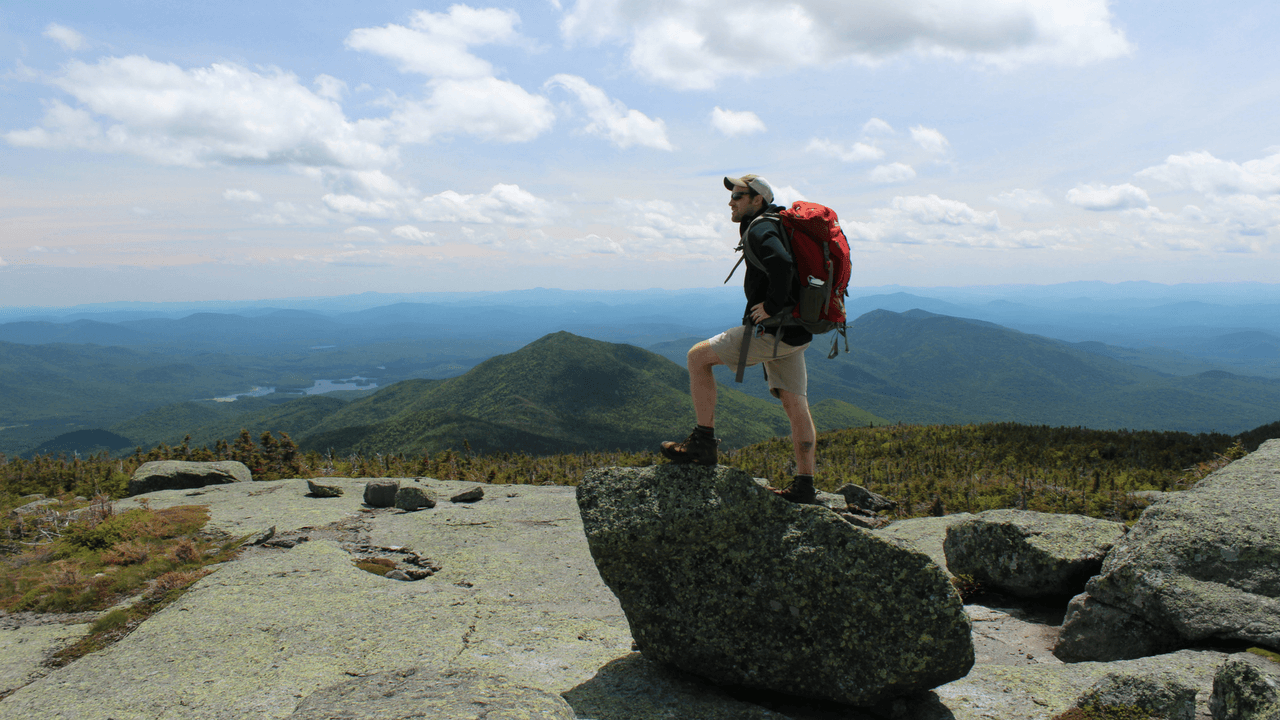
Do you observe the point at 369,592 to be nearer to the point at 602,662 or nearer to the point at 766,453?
the point at 602,662

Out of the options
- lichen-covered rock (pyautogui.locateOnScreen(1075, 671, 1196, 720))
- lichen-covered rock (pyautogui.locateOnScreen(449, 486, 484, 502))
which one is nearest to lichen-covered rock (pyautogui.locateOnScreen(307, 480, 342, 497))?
lichen-covered rock (pyautogui.locateOnScreen(449, 486, 484, 502))

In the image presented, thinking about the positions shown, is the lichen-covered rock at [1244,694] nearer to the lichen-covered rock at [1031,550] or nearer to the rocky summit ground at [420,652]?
the rocky summit ground at [420,652]

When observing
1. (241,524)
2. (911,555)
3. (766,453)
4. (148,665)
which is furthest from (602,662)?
(766,453)

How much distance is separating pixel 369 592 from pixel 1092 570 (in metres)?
12.3

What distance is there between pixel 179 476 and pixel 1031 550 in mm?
23387

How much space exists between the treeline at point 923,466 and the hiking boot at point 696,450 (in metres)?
13.4

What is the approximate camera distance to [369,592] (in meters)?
9.51

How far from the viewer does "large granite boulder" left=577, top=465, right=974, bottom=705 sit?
21.0 feet

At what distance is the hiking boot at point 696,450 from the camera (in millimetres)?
7305

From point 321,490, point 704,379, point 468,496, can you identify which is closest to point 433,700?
point 704,379

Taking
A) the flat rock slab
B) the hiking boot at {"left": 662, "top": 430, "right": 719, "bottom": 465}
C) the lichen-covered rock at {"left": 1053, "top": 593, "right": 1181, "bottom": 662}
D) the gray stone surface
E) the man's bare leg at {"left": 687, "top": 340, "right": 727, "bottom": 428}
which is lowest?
the gray stone surface

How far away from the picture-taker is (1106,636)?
813cm

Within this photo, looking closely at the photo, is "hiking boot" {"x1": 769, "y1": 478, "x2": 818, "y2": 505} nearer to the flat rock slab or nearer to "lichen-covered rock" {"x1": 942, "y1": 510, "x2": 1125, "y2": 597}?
the flat rock slab

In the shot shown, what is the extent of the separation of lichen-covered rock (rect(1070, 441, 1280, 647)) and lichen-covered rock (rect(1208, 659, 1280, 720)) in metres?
3.02
